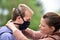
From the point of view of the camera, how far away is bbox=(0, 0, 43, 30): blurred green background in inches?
60.9

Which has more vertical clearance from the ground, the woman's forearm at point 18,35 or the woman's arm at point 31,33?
the woman's arm at point 31,33

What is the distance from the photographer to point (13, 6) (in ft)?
5.38

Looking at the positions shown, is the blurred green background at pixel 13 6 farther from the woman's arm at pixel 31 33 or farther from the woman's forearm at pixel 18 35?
the woman's forearm at pixel 18 35

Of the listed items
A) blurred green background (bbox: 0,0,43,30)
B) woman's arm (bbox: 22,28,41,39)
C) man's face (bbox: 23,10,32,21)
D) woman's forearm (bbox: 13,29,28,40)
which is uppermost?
blurred green background (bbox: 0,0,43,30)

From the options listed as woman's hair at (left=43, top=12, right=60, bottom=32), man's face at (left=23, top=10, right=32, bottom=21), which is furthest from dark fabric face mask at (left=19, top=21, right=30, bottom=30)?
woman's hair at (left=43, top=12, right=60, bottom=32)

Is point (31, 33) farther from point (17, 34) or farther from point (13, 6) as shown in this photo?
point (13, 6)

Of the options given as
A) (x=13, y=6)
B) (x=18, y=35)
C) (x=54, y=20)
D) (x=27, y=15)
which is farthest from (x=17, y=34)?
(x=13, y=6)

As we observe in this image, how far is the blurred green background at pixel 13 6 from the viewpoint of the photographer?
1547 mm

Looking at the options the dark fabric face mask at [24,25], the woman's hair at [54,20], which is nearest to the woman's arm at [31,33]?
the dark fabric face mask at [24,25]

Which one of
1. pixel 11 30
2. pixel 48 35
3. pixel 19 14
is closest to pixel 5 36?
pixel 11 30

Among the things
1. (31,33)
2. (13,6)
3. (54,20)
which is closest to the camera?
(54,20)

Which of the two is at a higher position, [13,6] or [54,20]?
[13,6]

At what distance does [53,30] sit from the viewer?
127cm

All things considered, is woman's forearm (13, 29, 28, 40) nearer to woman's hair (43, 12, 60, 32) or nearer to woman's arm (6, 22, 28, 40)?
woman's arm (6, 22, 28, 40)
